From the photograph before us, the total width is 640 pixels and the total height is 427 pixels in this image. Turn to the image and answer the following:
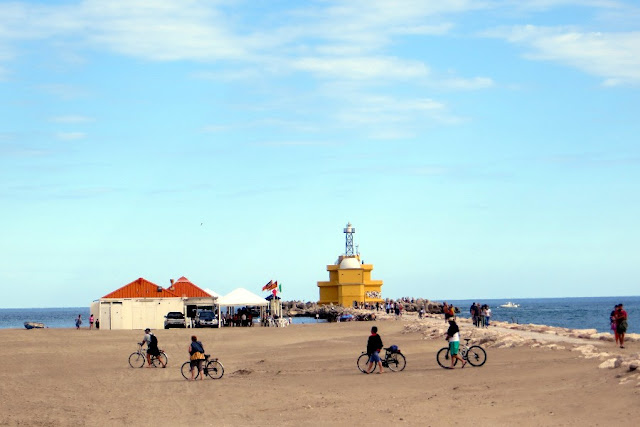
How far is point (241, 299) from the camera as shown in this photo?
177 ft

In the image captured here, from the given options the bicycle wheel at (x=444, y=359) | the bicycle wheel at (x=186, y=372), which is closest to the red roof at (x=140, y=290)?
the bicycle wheel at (x=186, y=372)

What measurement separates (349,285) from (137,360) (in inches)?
2219

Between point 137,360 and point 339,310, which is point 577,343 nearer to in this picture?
point 137,360

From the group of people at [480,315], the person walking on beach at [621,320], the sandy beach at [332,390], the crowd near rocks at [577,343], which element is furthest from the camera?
the group of people at [480,315]

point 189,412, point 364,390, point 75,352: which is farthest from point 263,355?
point 189,412

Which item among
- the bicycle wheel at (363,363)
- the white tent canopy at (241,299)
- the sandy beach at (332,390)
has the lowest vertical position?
the sandy beach at (332,390)

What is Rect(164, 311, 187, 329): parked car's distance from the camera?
54.0 m

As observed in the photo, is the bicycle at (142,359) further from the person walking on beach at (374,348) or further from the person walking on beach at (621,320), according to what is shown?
the person walking on beach at (621,320)

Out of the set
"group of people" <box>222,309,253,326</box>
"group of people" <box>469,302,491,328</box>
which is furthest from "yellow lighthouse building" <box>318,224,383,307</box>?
"group of people" <box>469,302,491,328</box>

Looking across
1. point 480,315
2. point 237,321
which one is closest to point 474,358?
point 480,315

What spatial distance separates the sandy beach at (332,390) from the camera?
1553 cm

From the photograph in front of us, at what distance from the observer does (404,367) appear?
23672 mm

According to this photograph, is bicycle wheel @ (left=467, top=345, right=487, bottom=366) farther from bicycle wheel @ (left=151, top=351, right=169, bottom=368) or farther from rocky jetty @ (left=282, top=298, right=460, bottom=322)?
rocky jetty @ (left=282, top=298, right=460, bottom=322)

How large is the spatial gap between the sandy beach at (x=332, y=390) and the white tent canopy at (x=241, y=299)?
20617 millimetres
